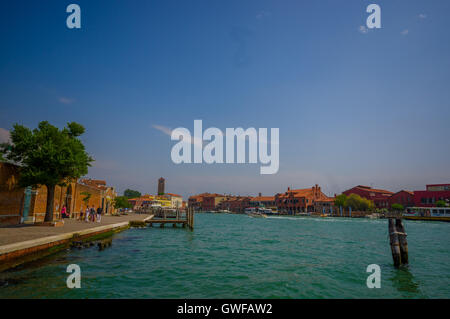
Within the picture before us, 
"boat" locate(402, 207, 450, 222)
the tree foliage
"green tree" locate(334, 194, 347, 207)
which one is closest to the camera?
"boat" locate(402, 207, 450, 222)

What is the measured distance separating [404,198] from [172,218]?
68918mm

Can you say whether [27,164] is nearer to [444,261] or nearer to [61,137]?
[61,137]

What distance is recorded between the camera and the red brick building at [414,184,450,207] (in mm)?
68562

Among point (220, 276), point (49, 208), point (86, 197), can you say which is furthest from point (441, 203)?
point (49, 208)

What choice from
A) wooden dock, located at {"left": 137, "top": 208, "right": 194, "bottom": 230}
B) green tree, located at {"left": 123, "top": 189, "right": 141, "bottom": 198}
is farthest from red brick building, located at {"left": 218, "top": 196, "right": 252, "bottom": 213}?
wooden dock, located at {"left": 137, "top": 208, "right": 194, "bottom": 230}

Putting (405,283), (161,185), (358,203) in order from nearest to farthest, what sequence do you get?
(405,283) < (358,203) < (161,185)

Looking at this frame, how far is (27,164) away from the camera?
57.7ft

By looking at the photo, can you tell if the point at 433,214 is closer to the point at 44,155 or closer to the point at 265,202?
the point at 265,202

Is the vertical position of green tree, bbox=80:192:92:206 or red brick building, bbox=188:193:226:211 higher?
green tree, bbox=80:192:92:206

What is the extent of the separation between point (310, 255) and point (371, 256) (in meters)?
3.83

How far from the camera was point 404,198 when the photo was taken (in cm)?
7762

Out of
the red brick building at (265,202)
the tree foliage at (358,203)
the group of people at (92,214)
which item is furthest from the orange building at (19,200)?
the red brick building at (265,202)

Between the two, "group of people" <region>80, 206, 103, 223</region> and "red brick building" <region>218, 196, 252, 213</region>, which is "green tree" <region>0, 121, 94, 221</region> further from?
"red brick building" <region>218, 196, 252, 213</region>

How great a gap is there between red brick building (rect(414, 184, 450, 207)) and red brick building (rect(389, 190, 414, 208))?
235 cm
